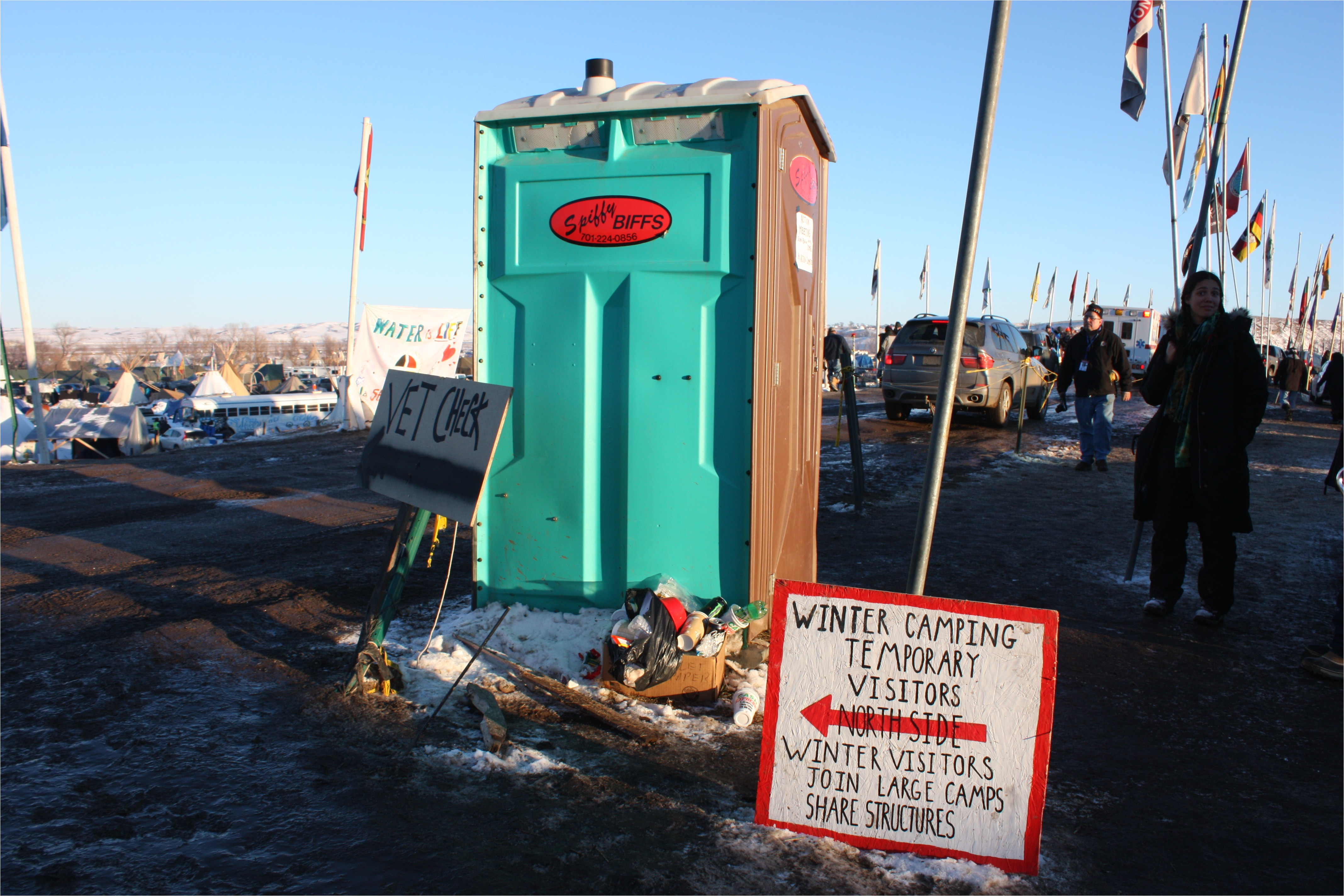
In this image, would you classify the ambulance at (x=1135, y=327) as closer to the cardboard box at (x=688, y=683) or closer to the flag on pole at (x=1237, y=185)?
the flag on pole at (x=1237, y=185)

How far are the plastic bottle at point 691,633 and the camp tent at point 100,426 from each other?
16288 mm

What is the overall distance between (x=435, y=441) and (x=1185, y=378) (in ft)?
13.9

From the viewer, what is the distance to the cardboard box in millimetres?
3682

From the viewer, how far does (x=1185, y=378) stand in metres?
4.82

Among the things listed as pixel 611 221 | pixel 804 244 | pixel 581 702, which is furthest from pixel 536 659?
pixel 804 244

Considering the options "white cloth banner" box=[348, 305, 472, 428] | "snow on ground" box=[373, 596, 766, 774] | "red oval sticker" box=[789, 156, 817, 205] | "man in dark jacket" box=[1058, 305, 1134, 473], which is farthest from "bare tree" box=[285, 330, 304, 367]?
"red oval sticker" box=[789, 156, 817, 205]

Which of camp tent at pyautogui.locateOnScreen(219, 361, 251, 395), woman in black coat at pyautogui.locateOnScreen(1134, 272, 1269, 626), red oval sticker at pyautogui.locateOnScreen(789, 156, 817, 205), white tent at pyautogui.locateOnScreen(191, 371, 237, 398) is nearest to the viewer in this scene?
red oval sticker at pyautogui.locateOnScreen(789, 156, 817, 205)

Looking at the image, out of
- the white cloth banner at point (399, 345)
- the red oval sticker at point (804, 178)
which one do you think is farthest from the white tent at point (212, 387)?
the red oval sticker at point (804, 178)

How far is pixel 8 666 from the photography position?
4020 millimetres

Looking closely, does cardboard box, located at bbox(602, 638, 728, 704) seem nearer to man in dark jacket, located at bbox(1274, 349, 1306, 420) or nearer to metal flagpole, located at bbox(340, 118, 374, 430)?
metal flagpole, located at bbox(340, 118, 374, 430)

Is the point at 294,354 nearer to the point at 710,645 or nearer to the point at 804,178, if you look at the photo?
the point at 804,178

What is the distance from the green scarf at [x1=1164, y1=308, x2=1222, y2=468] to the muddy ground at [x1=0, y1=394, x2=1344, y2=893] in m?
1.07

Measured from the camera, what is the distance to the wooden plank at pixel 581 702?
3.35 metres

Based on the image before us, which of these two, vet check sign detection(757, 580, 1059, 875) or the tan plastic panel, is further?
the tan plastic panel
